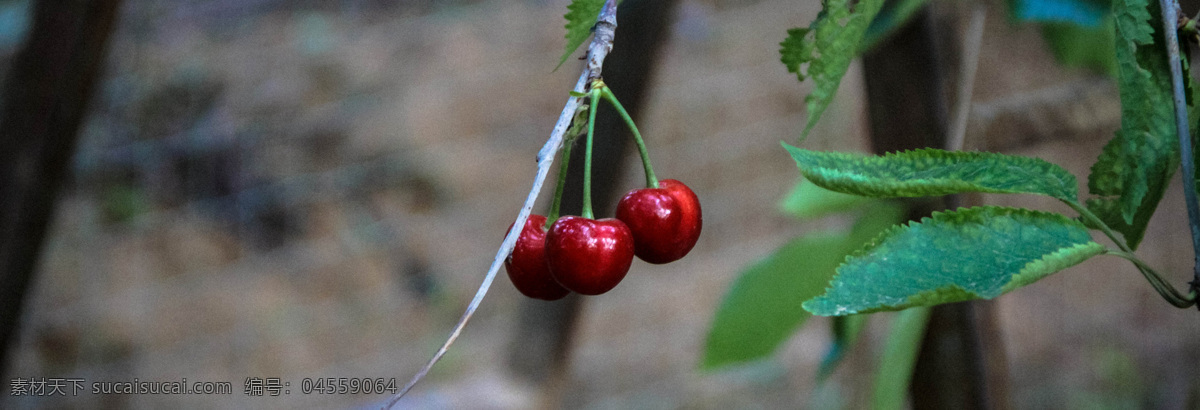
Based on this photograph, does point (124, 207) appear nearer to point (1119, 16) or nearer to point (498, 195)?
point (498, 195)

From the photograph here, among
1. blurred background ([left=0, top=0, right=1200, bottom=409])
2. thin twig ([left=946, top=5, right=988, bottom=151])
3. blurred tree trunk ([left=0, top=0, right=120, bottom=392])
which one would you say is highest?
thin twig ([left=946, top=5, right=988, bottom=151])

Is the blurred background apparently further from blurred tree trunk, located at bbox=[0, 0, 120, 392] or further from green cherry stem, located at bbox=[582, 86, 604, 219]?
green cherry stem, located at bbox=[582, 86, 604, 219]

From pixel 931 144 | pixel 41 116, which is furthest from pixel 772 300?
pixel 41 116

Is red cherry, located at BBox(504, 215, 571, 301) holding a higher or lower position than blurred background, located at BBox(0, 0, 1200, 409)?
higher

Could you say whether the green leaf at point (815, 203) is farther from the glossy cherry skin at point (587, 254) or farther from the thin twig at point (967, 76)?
the glossy cherry skin at point (587, 254)

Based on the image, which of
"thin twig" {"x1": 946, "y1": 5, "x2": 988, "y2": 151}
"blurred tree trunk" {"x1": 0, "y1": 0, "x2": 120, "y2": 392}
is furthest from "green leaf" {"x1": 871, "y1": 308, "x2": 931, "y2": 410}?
"blurred tree trunk" {"x1": 0, "y1": 0, "x2": 120, "y2": 392}

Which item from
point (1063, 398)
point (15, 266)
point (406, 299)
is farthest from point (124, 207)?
point (1063, 398)
